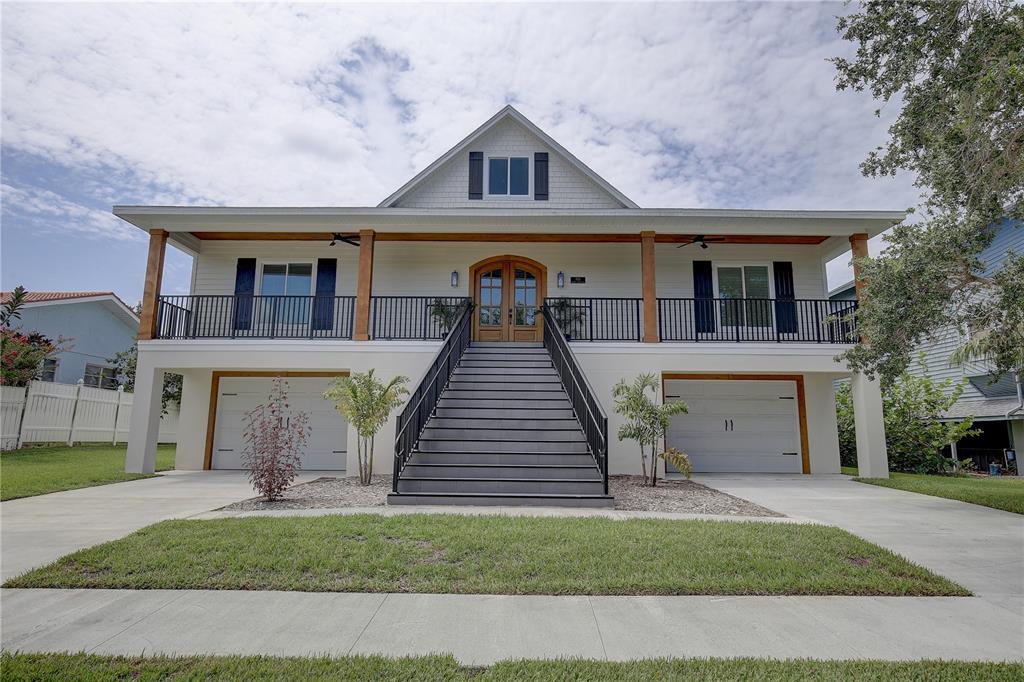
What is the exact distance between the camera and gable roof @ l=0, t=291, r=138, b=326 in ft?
64.0

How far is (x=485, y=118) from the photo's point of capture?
560 inches

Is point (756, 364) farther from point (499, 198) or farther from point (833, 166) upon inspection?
point (499, 198)

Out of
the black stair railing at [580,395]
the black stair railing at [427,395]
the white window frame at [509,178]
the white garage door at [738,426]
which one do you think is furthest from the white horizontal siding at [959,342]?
the black stair railing at [427,395]

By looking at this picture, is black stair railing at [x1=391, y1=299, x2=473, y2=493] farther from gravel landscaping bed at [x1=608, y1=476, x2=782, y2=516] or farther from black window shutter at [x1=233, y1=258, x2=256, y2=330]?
black window shutter at [x1=233, y1=258, x2=256, y2=330]

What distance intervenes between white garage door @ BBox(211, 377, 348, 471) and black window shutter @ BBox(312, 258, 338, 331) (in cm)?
143

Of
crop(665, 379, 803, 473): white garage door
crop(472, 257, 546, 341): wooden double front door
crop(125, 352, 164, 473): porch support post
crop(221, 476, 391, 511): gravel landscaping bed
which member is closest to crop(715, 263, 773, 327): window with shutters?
crop(665, 379, 803, 473): white garage door

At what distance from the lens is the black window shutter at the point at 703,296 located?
1309cm

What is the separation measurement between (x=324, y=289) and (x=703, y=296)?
369 inches

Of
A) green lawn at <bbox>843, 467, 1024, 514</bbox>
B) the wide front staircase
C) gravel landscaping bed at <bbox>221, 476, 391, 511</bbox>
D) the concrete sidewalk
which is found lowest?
the concrete sidewalk

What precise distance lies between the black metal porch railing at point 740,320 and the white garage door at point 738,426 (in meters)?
1.12

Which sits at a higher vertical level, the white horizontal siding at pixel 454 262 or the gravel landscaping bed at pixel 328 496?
the white horizontal siding at pixel 454 262

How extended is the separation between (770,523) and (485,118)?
11.9 m

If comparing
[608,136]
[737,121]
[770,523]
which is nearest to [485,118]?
[608,136]

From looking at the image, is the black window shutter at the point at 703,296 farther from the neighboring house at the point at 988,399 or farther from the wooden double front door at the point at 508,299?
the neighboring house at the point at 988,399
